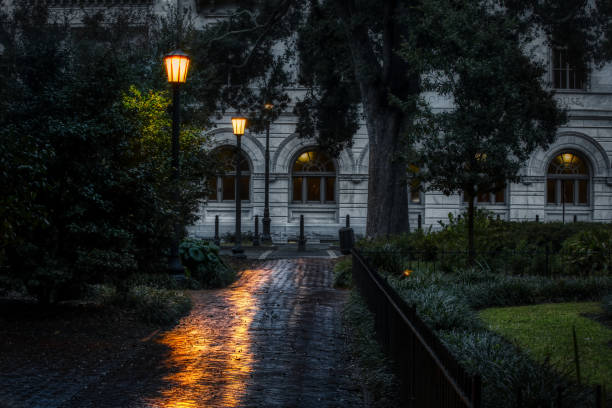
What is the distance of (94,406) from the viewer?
589 cm

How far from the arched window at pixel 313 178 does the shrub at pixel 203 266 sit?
17.4 meters

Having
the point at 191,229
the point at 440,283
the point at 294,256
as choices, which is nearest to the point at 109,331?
the point at 440,283

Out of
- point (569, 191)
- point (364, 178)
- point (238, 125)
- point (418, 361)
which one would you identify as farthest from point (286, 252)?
point (418, 361)

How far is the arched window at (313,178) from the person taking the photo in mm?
32591

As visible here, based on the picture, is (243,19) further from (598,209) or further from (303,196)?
(598,209)

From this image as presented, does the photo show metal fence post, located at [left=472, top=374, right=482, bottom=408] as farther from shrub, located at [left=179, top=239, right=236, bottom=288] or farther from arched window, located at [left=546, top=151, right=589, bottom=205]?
arched window, located at [left=546, top=151, right=589, bottom=205]

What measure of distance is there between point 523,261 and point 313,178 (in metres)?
18.9

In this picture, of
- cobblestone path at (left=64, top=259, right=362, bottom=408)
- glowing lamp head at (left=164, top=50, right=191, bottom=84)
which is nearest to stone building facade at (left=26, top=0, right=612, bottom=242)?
glowing lamp head at (left=164, top=50, right=191, bottom=84)

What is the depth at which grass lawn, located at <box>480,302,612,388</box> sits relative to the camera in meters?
7.38

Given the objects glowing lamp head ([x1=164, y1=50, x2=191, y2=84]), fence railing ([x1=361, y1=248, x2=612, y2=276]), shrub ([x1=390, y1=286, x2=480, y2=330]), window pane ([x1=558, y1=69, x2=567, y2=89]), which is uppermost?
window pane ([x1=558, y1=69, x2=567, y2=89])

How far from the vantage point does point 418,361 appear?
4949mm

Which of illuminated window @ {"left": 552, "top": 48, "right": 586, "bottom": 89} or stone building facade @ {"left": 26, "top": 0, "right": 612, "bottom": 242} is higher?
Answer: illuminated window @ {"left": 552, "top": 48, "right": 586, "bottom": 89}

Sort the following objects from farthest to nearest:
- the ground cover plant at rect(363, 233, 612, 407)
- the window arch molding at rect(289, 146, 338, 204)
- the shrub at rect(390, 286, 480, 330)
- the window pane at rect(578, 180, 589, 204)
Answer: the window pane at rect(578, 180, 589, 204) → the window arch molding at rect(289, 146, 338, 204) → the shrub at rect(390, 286, 480, 330) → the ground cover plant at rect(363, 233, 612, 407)

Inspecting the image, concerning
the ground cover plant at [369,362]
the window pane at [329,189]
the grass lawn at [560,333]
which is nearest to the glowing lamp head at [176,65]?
the ground cover plant at [369,362]
